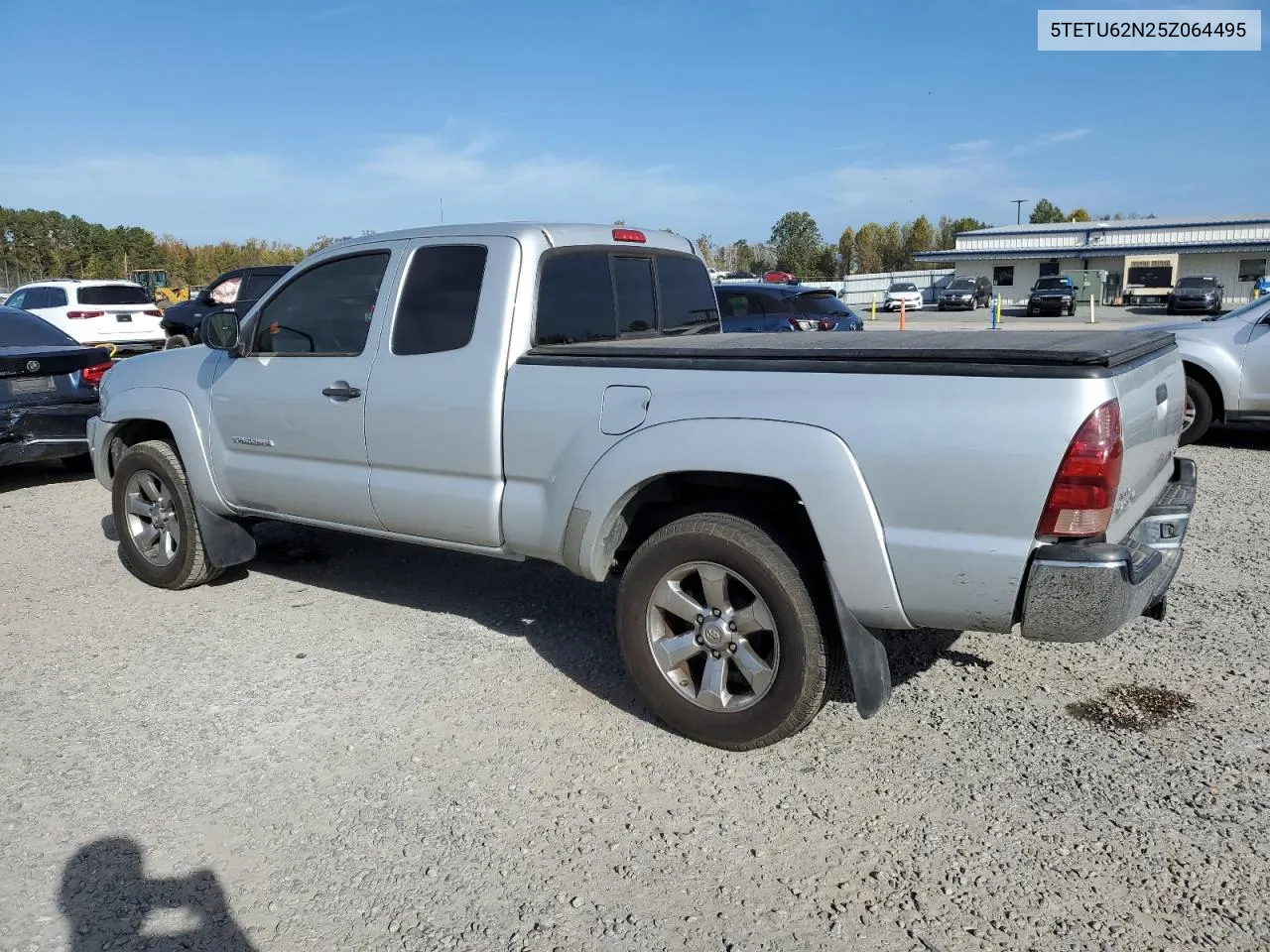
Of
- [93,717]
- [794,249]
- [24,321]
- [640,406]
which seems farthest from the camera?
[794,249]

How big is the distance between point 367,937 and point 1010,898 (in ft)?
5.91

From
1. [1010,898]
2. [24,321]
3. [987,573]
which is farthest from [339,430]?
[24,321]

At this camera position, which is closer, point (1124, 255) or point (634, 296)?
point (634, 296)

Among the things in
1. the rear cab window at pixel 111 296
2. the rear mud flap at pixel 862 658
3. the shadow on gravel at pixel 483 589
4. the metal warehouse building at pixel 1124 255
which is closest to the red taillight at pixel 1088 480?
the rear mud flap at pixel 862 658

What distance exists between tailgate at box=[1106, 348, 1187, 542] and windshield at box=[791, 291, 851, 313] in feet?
41.4

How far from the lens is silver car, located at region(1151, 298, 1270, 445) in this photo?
8828 mm

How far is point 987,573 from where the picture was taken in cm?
309

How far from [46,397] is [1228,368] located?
10236 mm

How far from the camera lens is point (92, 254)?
59.5m

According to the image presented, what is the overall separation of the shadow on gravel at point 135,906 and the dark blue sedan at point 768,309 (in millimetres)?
12919

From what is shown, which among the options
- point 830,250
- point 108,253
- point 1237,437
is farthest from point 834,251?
point 1237,437

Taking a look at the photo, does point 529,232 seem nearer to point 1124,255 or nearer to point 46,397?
point 46,397

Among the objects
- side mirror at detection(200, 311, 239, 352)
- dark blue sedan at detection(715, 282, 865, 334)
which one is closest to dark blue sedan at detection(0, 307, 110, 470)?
side mirror at detection(200, 311, 239, 352)

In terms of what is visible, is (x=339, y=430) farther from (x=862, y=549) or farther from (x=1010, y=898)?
(x=1010, y=898)
